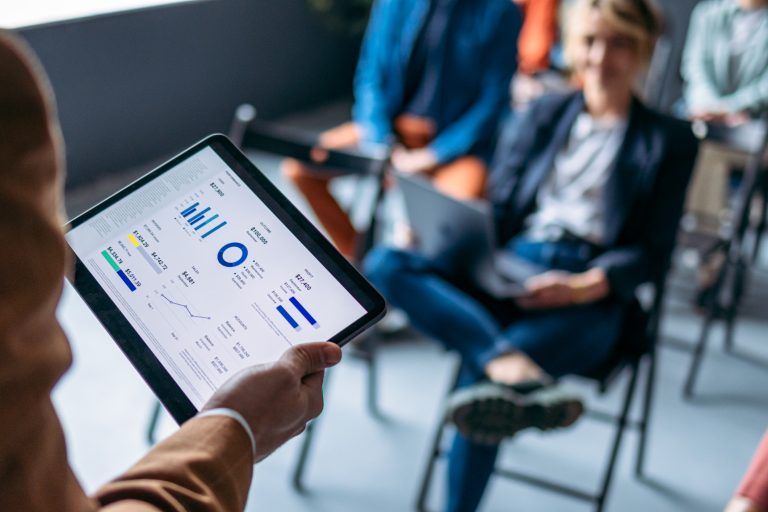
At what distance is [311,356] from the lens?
33.5 inches

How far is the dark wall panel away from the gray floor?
1.14 m

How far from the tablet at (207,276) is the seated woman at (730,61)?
2489mm

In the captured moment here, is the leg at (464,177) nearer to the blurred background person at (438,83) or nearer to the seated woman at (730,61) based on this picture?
the blurred background person at (438,83)

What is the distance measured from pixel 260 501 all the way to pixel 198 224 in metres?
1.30

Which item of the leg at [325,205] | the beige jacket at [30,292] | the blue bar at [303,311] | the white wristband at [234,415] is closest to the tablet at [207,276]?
the blue bar at [303,311]

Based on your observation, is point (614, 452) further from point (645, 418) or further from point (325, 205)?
point (325, 205)

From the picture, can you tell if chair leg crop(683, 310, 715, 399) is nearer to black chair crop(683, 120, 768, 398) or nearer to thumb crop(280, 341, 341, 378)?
black chair crop(683, 120, 768, 398)

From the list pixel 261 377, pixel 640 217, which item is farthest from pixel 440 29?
pixel 261 377

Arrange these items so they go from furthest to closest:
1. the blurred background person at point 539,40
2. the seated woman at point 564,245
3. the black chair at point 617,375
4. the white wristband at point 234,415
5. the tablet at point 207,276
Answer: the blurred background person at point 539,40 → the black chair at point 617,375 → the seated woman at point 564,245 → the tablet at point 207,276 → the white wristband at point 234,415

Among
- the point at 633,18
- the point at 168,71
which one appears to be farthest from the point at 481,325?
the point at 168,71

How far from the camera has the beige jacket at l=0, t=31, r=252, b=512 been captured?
52cm

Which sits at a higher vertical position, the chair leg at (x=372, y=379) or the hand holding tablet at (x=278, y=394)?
Answer: the hand holding tablet at (x=278, y=394)

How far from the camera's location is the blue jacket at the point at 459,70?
2.97 m

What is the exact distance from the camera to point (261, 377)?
80 cm
